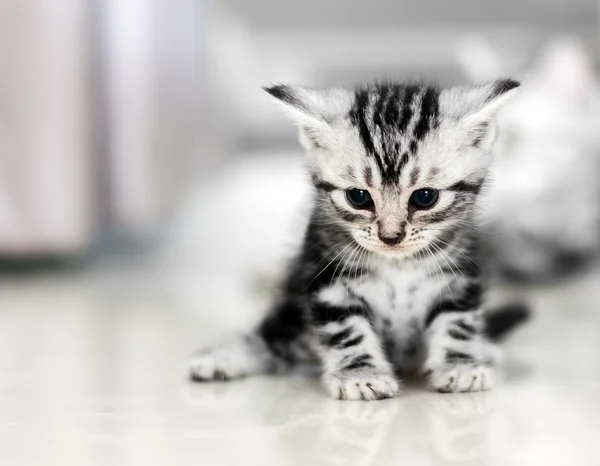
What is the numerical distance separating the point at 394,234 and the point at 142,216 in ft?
6.79

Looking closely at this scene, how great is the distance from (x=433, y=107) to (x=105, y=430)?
82cm

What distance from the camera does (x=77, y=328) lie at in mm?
2285

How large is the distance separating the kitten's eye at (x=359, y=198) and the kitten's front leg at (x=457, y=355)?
0.28 meters

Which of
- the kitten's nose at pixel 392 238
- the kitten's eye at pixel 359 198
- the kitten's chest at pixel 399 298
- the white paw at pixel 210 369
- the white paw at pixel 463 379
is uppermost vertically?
the kitten's eye at pixel 359 198

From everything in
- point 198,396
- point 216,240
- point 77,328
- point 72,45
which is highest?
point 72,45

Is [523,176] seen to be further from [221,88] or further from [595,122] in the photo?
[221,88]

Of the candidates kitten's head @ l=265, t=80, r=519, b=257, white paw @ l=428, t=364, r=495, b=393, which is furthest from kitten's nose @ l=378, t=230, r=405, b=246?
white paw @ l=428, t=364, r=495, b=393

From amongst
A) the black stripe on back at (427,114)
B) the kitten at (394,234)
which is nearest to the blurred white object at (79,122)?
the kitten at (394,234)

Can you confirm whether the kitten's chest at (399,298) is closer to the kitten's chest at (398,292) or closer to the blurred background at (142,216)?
the kitten's chest at (398,292)

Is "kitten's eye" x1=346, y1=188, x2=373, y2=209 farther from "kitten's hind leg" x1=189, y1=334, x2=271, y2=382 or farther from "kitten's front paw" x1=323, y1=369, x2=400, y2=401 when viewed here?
"kitten's hind leg" x1=189, y1=334, x2=271, y2=382

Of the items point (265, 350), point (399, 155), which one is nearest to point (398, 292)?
point (399, 155)

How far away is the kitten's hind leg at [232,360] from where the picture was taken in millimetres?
1711

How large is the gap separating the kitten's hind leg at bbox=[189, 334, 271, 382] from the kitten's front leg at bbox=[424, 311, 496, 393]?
0.38 metres

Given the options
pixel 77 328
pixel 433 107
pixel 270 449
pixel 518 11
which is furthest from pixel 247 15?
pixel 270 449
